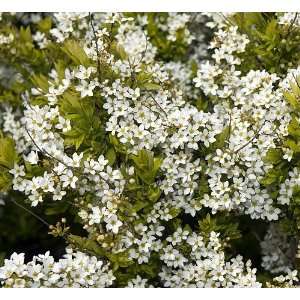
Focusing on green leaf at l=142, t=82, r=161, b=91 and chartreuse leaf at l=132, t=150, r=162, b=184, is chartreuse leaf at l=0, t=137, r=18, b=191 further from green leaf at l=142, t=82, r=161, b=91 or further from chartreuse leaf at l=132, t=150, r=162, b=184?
green leaf at l=142, t=82, r=161, b=91

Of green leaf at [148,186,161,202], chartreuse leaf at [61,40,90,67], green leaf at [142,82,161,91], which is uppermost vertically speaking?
chartreuse leaf at [61,40,90,67]

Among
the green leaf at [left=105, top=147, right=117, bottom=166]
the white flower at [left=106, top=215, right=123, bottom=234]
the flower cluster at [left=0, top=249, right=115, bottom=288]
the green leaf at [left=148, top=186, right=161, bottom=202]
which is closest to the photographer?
the flower cluster at [left=0, top=249, right=115, bottom=288]

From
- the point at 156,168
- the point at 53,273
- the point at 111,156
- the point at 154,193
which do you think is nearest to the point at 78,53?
the point at 111,156

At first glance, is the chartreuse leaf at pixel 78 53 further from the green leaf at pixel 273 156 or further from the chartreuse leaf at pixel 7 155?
the green leaf at pixel 273 156

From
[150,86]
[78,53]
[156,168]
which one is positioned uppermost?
[78,53]

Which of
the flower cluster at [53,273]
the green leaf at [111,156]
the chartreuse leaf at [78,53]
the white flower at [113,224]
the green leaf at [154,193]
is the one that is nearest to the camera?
the flower cluster at [53,273]

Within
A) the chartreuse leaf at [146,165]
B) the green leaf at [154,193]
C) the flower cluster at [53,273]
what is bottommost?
the flower cluster at [53,273]

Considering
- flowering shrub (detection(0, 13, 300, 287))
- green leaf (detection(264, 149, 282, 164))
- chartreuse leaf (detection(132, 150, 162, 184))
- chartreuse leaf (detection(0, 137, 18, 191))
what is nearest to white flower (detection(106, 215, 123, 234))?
flowering shrub (detection(0, 13, 300, 287))

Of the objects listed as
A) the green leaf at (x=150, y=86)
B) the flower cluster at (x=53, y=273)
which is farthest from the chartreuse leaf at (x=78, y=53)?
the flower cluster at (x=53, y=273)

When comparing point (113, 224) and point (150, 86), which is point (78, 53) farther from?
point (113, 224)

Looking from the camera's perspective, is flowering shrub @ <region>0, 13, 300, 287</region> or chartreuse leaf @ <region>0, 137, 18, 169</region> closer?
flowering shrub @ <region>0, 13, 300, 287</region>

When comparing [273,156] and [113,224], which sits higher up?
[273,156]
